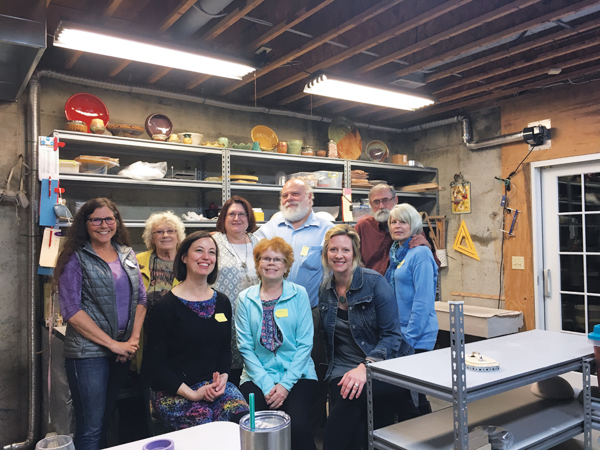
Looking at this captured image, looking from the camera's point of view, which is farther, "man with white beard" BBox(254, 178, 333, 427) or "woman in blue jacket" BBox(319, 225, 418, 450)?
"man with white beard" BBox(254, 178, 333, 427)

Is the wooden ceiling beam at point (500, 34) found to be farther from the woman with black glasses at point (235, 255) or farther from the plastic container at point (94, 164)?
the plastic container at point (94, 164)

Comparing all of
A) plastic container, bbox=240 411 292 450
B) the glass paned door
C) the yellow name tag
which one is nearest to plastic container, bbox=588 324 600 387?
the yellow name tag

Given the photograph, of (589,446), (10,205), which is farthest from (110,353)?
(589,446)

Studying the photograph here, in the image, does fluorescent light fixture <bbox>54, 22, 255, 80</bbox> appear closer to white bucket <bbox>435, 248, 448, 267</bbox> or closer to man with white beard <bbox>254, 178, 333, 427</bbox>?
man with white beard <bbox>254, 178, 333, 427</bbox>

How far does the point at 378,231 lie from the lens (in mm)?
3457

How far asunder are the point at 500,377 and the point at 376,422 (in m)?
0.98

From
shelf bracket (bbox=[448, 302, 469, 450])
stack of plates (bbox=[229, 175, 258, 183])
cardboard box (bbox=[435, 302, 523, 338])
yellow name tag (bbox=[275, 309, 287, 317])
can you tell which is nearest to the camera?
shelf bracket (bbox=[448, 302, 469, 450])

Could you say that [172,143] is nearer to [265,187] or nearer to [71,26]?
[265,187]

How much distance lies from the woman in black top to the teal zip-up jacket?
0.09 m

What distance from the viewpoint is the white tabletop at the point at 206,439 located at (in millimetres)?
1384

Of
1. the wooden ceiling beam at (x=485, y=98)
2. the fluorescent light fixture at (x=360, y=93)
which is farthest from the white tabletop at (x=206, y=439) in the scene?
the wooden ceiling beam at (x=485, y=98)

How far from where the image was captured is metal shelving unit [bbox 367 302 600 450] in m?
1.69

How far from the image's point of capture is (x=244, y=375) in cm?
254

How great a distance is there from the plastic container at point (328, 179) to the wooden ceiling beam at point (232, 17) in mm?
1888
